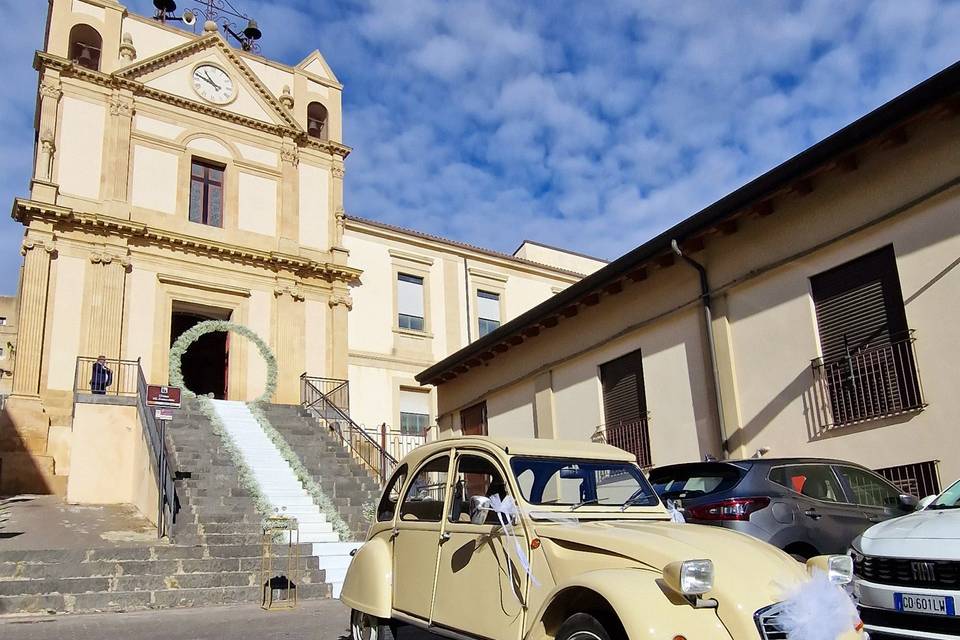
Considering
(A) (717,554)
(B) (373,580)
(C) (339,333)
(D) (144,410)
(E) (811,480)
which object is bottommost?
(B) (373,580)

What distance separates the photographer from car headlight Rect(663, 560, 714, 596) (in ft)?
12.5

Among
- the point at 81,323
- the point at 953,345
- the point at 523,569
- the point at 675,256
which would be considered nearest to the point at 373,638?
the point at 523,569

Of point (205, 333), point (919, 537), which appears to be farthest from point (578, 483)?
point (205, 333)

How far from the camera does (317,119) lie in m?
28.9

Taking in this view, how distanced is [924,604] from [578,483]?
2.41 meters

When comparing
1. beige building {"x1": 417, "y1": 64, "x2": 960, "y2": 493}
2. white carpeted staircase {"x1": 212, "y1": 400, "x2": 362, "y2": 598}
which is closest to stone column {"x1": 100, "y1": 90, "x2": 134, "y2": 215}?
white carpeted staircase {"x1": 212, "y1": 400, "x2": 362, "y2": 598}

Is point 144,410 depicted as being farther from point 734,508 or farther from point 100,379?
point 734,508

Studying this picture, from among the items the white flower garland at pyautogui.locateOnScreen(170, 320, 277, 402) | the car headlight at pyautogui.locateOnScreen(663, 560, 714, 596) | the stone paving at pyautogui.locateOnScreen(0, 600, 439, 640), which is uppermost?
the white flower garland at pyautogui.locateOnScreen(170, 320, 277, 402)

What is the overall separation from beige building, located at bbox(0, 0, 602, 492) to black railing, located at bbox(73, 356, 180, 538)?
15cm

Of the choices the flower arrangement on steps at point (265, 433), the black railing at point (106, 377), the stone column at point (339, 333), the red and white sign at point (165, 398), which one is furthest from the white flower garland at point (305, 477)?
the stone column at point (339, 333)

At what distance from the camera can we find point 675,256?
12727mm

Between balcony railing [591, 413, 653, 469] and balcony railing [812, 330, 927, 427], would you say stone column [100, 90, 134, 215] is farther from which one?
balcony railing [812, 330, 927, 427]

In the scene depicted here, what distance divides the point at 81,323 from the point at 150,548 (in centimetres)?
1240

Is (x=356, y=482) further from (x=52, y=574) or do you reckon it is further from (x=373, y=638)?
(x=373, y=638)
